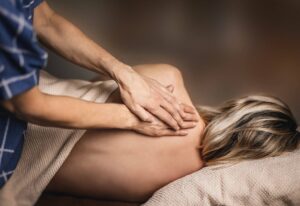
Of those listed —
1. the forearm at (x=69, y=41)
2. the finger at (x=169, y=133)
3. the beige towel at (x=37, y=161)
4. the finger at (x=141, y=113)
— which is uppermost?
the forearm at (x=69, y=41)

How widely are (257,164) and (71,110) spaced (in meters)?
0.52

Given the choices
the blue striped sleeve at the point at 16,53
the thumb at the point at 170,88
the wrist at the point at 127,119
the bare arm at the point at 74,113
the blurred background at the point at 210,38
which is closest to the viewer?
the blue striped sleeve at the point at 16,53

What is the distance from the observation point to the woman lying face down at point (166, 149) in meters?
1.10

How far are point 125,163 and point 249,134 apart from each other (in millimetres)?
338

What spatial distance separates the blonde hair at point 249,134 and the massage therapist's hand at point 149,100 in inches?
4.2

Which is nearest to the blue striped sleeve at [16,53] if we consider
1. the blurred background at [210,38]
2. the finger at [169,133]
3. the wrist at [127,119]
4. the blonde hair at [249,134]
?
the wrist at [127,119]

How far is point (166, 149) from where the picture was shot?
3.64ft

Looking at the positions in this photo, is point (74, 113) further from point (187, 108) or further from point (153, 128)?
point (187, 108)

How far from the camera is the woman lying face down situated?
1.10 meters

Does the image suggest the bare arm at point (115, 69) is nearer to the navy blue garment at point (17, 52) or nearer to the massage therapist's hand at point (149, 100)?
the massage therapist's hand at point (149, 100)

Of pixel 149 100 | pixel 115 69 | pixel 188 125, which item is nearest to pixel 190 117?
pixel 188 125

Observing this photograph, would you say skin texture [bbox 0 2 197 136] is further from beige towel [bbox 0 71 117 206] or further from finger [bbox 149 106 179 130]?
beige towel [bbox 0 71 117 206]

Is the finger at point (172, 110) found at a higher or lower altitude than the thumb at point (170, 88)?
lower

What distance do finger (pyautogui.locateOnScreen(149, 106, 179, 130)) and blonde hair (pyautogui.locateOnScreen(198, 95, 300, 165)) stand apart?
117mm
